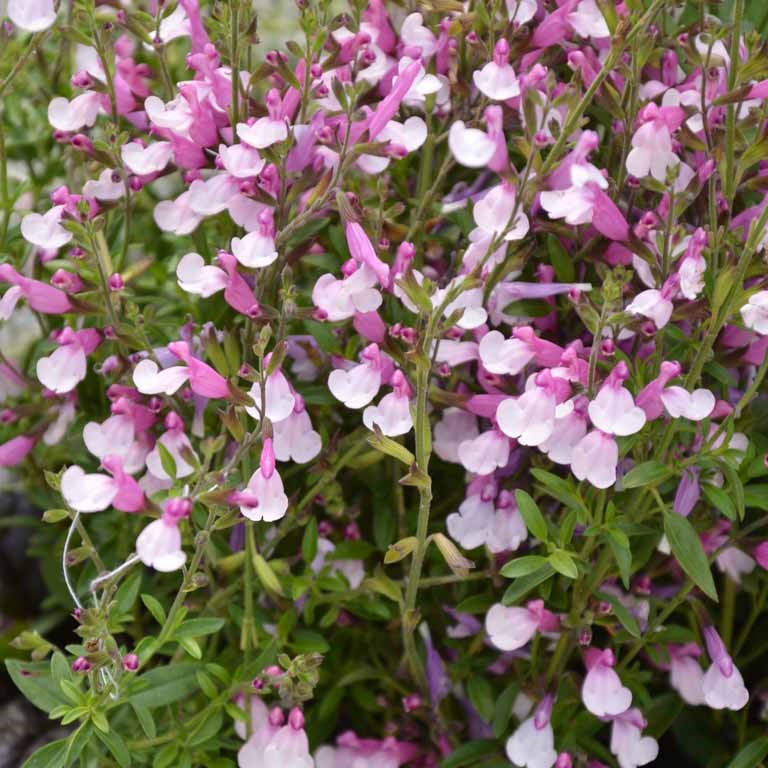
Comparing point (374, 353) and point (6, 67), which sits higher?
point (6, 67)

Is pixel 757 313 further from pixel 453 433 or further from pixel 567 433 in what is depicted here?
pixel 453 433

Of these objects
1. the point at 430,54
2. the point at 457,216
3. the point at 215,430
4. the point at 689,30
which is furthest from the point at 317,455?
Answer: the point at 689,30

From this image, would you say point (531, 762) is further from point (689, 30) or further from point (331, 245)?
point (689, 30)

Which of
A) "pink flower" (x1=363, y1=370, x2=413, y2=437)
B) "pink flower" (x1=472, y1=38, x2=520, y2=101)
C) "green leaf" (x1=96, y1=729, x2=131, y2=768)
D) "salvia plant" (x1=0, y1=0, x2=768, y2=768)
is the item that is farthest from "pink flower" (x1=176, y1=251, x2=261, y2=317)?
"green leaf" (x1=96, y1=729, x2=131, y2=768)

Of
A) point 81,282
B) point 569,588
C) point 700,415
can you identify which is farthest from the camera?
point 569,588

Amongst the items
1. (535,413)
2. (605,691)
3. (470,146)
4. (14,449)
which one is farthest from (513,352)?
(14,449)

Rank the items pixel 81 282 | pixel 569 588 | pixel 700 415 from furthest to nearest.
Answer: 1. pixel 569 588
2. pixel 81 282
3. pixel 700 415

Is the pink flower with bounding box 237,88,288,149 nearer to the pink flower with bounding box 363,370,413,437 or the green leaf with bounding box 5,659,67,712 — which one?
the pink flower with bounding box 363,370,413,437
